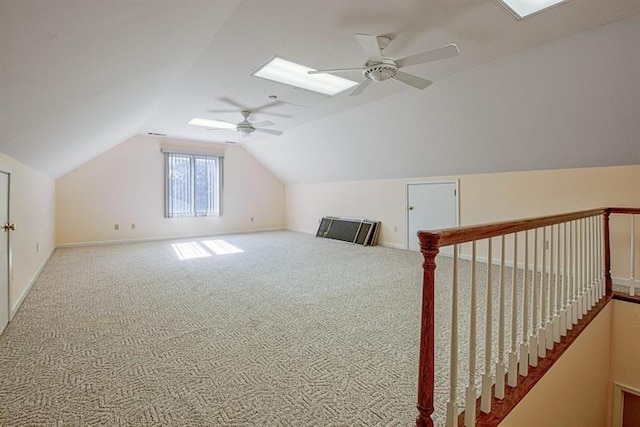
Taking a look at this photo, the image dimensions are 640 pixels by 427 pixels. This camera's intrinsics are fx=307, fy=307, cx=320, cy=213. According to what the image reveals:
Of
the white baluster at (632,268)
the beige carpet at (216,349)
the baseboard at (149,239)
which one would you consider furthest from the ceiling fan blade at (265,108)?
the white baluster at (632,268)

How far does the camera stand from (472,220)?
4812mm

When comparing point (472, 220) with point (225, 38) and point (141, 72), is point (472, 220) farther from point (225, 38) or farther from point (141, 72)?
point (141, 72)

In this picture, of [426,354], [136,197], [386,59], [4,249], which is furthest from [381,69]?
[136,197]

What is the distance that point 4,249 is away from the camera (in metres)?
2.51

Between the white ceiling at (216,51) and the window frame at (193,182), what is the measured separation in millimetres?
2817

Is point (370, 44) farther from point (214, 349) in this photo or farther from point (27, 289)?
point (27, 289)

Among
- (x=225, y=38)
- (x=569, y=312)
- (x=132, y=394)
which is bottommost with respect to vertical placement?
(x=132, y=394)

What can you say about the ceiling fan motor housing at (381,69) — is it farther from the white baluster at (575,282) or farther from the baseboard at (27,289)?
the baseboard at (27,289)

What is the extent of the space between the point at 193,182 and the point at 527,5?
6926mm

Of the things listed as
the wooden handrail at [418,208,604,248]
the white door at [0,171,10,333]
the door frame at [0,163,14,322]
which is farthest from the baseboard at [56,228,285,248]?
the wooden handrail at [418,208,604,248]

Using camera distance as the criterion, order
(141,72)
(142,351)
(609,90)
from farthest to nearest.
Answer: (609,90)
(141,72)
(142,351)

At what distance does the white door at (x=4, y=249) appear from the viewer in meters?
2.42

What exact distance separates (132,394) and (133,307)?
4.88 ft

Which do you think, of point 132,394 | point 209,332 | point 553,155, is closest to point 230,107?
point 209,332
